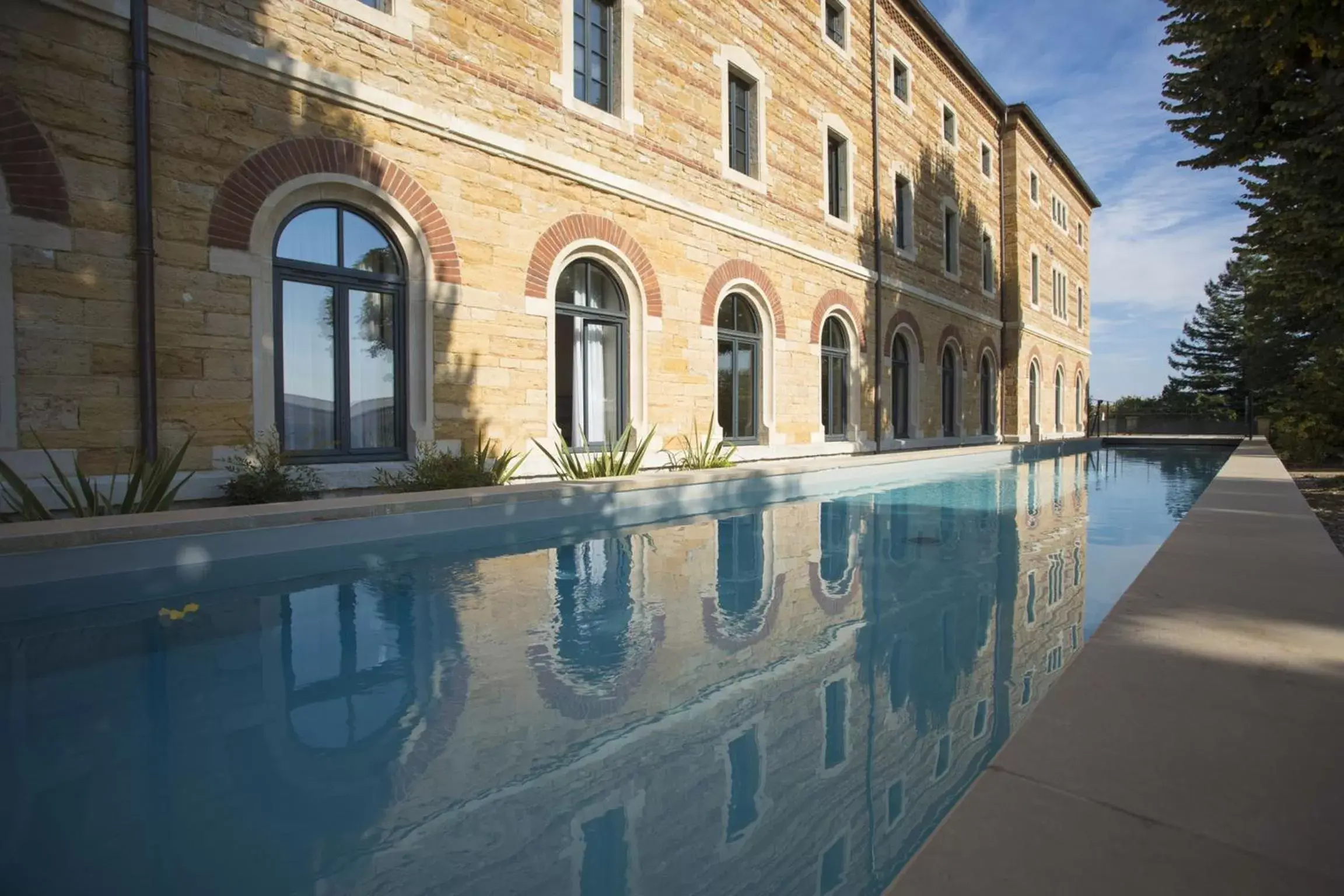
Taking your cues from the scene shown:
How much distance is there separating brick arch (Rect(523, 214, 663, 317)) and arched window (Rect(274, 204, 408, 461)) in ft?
5.33

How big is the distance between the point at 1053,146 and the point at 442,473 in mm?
27383

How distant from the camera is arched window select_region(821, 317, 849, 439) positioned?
1414 cm

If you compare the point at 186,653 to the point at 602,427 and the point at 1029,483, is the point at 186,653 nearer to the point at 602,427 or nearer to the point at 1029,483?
the point at 602,427

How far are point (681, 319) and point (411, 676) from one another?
8035 millimetres

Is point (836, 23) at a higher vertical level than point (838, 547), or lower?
higher

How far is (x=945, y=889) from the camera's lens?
45.1 inches

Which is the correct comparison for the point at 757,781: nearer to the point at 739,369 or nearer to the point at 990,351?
the point at 739,369

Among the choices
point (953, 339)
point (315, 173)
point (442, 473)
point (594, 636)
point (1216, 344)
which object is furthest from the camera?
point (1216, 344)

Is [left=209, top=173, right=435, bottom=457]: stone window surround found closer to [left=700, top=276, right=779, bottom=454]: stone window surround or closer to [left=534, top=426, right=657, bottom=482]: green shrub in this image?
[left=534, top=426, right=657, bottom=482]: green shrub

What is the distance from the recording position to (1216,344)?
44625mm

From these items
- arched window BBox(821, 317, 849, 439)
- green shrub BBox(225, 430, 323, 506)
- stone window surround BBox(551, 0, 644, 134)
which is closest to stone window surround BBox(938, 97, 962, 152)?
arched window BBox(821, 317, 849, 439)

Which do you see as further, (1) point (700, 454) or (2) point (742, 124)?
(2) point (742, 124)

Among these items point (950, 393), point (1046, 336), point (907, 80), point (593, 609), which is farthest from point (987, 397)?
point (593, 609)

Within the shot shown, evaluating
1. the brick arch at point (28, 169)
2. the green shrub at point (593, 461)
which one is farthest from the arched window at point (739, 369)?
the brick arch at point (28, 169)
